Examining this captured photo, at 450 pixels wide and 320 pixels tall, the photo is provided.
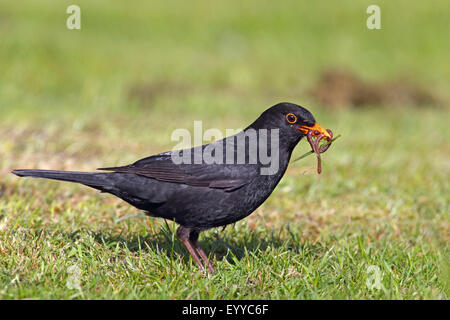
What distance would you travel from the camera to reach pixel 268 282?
4227mm

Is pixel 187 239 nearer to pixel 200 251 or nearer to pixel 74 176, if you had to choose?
pixel 200 251

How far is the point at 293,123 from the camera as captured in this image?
15.1ft

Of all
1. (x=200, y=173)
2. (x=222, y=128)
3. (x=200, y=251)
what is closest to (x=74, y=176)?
(x=200, y=173)

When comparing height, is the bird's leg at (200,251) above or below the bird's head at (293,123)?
below

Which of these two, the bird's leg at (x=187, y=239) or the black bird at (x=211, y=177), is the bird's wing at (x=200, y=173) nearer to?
the black bird at (x=211, y=177)

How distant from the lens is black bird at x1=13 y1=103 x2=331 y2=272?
4449 millimetres

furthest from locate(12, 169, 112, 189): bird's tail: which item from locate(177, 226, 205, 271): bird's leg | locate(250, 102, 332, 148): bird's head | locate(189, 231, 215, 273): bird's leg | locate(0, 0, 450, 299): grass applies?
locate(250, 102, 332, 148): bird's head

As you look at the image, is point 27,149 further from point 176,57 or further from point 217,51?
point 217,51

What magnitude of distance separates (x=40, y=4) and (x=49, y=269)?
14.8m

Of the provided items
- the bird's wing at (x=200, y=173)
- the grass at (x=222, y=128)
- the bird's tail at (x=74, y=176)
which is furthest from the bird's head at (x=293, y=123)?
the bird's tail at (x=74, y=176)

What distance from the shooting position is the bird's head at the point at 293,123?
4.59 m

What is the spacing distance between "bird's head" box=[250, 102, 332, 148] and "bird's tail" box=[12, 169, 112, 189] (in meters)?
1.34

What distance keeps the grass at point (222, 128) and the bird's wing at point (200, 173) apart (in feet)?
1.75
